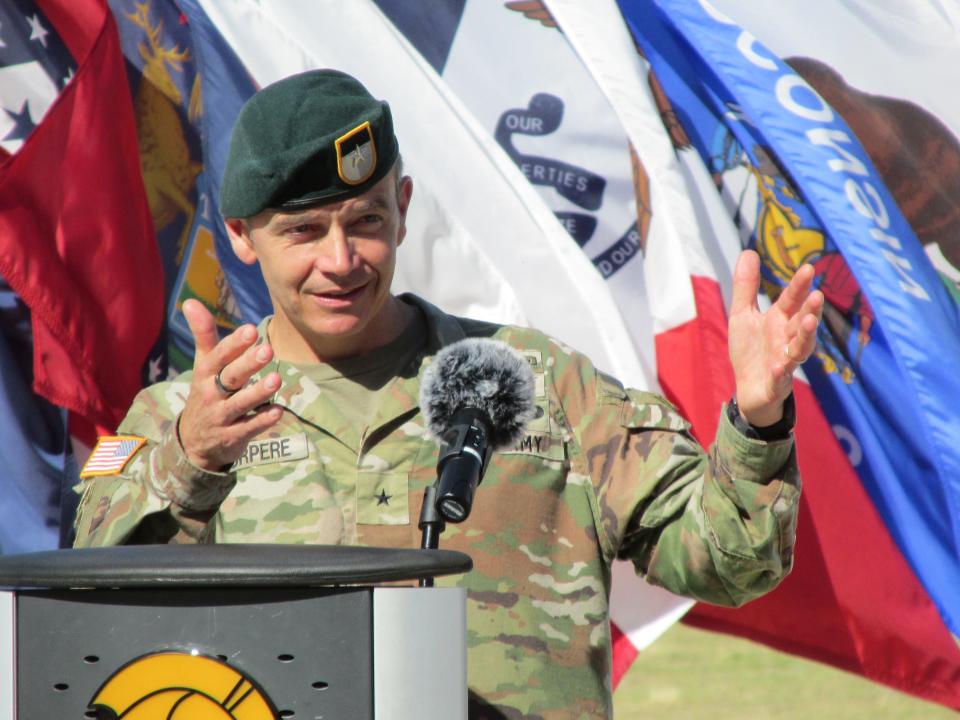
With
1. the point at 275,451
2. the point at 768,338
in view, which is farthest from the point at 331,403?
the point at 768,338

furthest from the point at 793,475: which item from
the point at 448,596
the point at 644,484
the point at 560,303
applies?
the point at 560,303

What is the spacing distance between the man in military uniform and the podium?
2.09ft

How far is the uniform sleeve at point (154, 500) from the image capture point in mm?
2156

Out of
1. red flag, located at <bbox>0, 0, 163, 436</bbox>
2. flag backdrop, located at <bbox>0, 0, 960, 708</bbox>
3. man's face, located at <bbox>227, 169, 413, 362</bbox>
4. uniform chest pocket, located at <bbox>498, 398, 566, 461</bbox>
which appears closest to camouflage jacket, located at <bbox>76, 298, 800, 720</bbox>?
uniform chest pocket, located at <bbox>498, 398, 566, 461</bbox>

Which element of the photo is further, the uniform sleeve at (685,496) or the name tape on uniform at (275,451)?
the name tape on uniform at (275,451)

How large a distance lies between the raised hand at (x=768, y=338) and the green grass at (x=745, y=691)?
450 cm

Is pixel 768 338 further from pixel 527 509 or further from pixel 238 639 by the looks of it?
pixel 238 639

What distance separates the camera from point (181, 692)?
1.58m

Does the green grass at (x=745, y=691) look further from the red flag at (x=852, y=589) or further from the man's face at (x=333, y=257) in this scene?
the man's face at (x=333, y=257)

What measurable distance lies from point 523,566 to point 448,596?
3.05 ft

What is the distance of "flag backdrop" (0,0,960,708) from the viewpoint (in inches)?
150

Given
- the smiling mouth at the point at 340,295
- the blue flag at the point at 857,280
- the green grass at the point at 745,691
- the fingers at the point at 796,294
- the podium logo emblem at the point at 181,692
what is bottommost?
the green grass at the point at 745,691

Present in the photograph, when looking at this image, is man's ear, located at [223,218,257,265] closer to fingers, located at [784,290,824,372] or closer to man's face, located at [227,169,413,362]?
man's face, located at [227,169,413,362]

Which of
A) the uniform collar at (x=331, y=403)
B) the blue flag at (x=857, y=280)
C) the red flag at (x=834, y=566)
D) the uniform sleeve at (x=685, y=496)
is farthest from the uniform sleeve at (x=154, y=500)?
the blue flag at (x=857, y=280)
